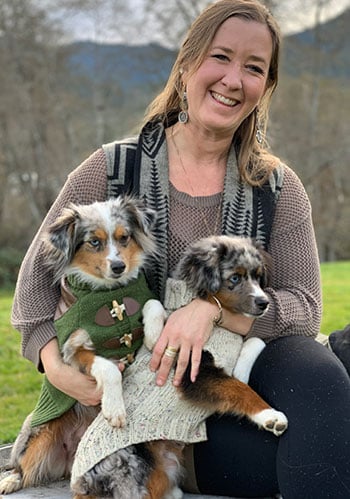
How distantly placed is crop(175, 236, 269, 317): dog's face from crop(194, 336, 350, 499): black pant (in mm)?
218

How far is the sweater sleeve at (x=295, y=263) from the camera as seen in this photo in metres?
3.12

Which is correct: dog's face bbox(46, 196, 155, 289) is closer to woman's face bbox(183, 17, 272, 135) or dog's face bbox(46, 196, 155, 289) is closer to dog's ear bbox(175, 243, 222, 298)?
dog's ear bbox(175, 243, 222, 298)

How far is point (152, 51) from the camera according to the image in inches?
805

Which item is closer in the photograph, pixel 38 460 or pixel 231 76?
pixel 38 460

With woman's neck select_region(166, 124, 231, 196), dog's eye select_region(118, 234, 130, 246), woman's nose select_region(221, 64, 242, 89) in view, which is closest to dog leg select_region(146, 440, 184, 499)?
dog's eye select_region(118, 234, 130, 246)

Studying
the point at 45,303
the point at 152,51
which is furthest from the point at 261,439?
the point at 152,51

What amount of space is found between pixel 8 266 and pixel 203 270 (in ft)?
65.2

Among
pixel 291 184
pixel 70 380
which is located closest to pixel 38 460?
pixel 70 380

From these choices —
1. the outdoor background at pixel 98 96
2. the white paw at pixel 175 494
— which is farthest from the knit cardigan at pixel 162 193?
the outdoor background at pixel 98 96

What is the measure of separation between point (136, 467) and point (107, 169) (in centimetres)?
132

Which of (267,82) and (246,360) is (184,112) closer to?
(267,82)

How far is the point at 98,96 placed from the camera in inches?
877

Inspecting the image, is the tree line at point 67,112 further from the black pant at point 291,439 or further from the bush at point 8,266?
the black pant at point 291,439

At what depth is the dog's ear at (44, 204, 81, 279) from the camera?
3.03 meters
